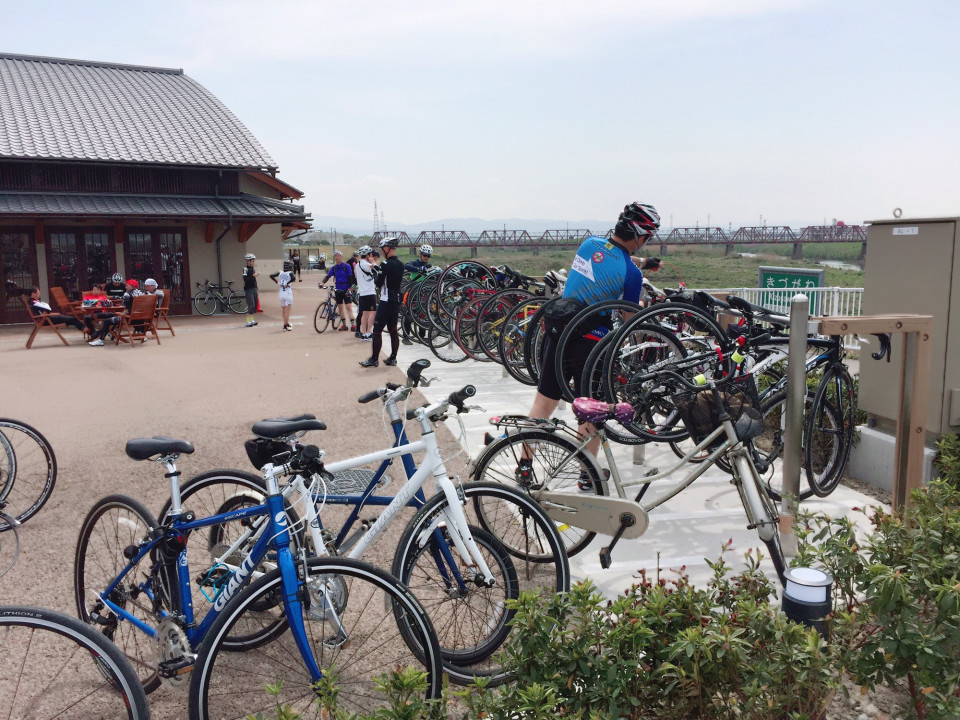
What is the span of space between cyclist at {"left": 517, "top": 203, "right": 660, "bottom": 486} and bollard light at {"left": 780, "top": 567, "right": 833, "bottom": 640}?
2.29 metres

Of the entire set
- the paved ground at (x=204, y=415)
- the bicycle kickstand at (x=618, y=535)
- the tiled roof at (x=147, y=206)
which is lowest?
the paved ground at (x=204, y=415)

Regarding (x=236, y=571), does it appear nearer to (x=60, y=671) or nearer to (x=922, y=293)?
(x=60, y=671)

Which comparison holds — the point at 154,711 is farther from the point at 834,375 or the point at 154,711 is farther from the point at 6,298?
the point at 6,298

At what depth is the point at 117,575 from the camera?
3.05 m

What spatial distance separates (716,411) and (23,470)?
4909 millimetres

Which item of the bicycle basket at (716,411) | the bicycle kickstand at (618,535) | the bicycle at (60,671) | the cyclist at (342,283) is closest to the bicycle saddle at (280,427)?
the bicycle at (60,671)

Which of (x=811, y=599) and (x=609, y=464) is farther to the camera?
(x=609, y=464)

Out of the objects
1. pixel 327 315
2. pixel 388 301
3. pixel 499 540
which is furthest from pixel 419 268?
pixel 499 540

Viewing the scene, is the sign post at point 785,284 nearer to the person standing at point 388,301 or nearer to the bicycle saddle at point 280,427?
the person standing at point 388,301

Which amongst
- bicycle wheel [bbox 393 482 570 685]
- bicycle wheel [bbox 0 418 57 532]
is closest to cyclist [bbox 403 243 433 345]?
bicycle wheel [bbox 0 418 57 532]

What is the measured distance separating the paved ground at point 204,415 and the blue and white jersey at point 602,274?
1.45m

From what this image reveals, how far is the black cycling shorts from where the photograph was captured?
4987mm

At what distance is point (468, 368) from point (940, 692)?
Answer: 8.32 meters

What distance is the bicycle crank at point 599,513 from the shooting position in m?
3.84
